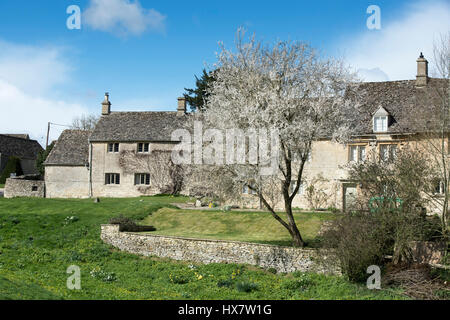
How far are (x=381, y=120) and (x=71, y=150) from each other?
96.6 ft

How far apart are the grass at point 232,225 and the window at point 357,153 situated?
5760mm

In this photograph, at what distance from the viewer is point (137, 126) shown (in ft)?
A: 152

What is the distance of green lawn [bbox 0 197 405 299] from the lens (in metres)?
17.1

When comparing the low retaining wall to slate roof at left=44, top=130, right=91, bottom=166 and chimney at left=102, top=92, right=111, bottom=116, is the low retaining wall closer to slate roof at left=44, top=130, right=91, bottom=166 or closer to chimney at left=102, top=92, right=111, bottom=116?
slate roof at left=44, top=130, right=91, bottom=166

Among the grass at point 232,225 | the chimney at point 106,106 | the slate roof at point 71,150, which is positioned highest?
the chimney at point 106,106

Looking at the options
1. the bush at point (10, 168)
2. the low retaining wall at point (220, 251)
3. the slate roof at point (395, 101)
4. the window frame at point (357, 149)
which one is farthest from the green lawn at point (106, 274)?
the bush at point (10, 168)

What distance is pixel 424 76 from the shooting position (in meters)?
34.3

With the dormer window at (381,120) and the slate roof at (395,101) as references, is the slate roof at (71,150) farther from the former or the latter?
the dormer window at (381,120)

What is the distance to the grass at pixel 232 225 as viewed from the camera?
84.2 ft

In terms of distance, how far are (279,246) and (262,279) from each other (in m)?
2.12

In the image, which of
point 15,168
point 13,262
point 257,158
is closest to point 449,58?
point 257,158

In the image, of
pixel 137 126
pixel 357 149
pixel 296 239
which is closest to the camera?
pixel 296 239

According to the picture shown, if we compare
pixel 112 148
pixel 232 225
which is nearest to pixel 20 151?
pixel 112 148

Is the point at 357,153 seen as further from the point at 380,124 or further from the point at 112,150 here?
the point at 112,150
